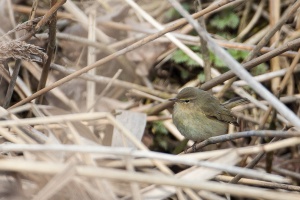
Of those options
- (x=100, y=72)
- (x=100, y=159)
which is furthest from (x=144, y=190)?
(x=100, y=72)

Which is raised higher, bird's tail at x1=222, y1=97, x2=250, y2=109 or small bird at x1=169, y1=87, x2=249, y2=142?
bird's tail at x1=222, y1=97, x2=250, y2=109

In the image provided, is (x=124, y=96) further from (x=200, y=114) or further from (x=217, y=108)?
(x=217, y=108)

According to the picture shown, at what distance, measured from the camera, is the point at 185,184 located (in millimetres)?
2131

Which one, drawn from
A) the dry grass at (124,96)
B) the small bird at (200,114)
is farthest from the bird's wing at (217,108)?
the dry grass at (124,96)

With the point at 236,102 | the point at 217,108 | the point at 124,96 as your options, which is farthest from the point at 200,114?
the point at 124,96

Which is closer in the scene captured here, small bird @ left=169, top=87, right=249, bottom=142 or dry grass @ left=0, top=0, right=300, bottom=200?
dry grass @ left=0, top=0, right=300, bottom=200

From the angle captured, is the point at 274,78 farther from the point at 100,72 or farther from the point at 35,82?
the point at 35,82

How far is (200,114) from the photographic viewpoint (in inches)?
172

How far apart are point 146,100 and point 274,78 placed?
1.04 metres

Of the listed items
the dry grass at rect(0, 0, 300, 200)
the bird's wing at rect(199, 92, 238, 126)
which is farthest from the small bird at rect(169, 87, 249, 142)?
the dry grass at rect(0, 0, 300, 200)

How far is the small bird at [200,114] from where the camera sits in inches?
163

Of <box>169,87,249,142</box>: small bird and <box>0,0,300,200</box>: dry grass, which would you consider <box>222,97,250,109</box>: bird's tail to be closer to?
<box>169,87,249,142</box>: small bird

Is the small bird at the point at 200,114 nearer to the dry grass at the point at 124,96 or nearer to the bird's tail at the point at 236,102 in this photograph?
the bird's tail at the point at 236,102

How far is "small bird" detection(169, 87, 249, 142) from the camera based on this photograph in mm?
4141
